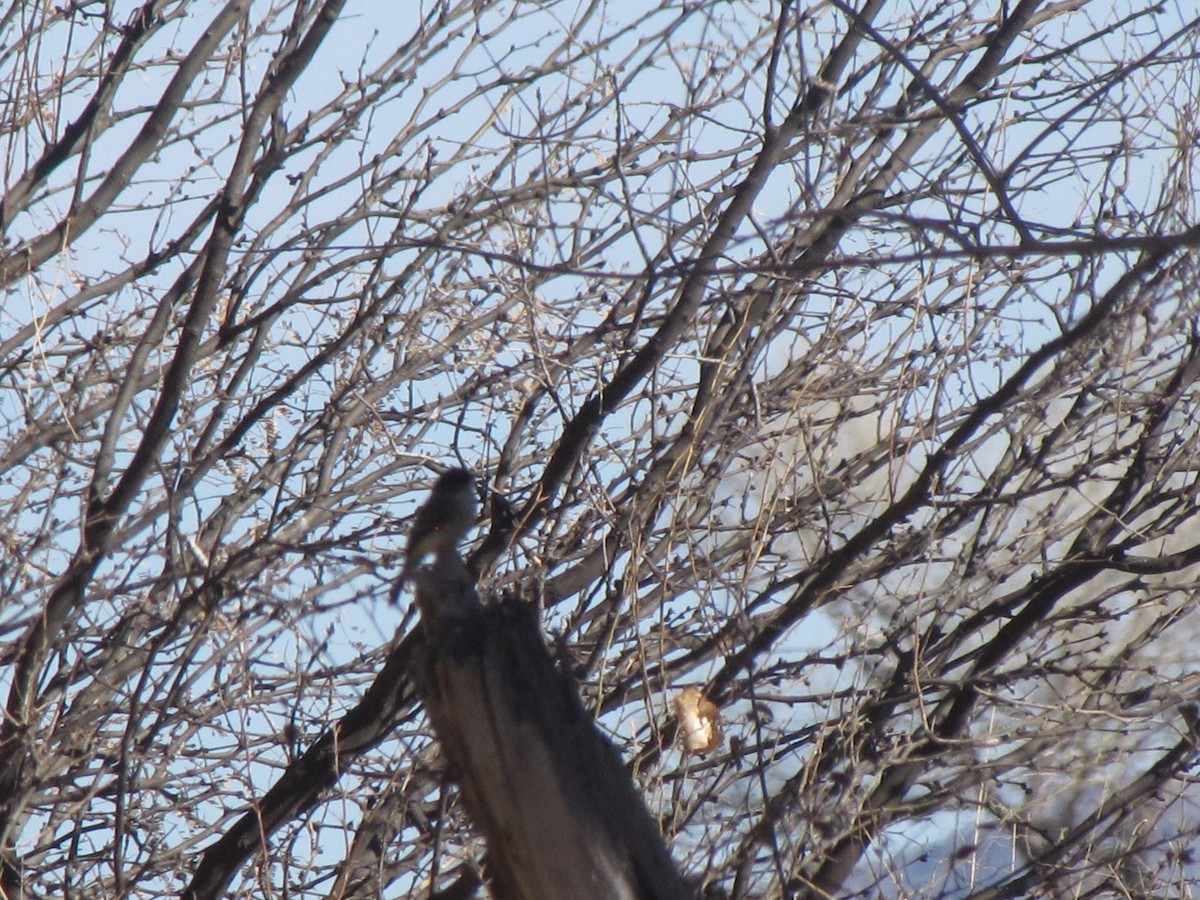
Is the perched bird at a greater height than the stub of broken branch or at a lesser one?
greater

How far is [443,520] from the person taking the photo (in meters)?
2.92

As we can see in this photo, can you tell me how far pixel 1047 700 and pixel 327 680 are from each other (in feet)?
8.46

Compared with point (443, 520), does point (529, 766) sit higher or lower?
lower

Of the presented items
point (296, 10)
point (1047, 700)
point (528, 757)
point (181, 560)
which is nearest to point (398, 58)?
point (296, 10)

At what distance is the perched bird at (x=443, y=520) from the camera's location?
9.25 feet

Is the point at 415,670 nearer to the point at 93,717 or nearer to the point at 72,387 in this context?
the point at 93,717

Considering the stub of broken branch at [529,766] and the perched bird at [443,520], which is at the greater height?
the perched bird at [443,520]

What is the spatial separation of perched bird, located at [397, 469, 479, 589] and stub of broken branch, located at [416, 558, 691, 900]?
28cm

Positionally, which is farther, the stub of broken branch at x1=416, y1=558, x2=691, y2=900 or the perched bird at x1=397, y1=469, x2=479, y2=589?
the perched bird at x1=397, y1=469, x2=479, y2=589

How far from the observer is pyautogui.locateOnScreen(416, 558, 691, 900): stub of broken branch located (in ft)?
7.75

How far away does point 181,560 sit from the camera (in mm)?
4316

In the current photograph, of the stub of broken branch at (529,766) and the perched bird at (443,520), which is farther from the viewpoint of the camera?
the perched bird at (443,520)

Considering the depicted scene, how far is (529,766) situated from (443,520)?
68cm

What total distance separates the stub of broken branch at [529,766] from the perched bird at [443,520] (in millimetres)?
276
